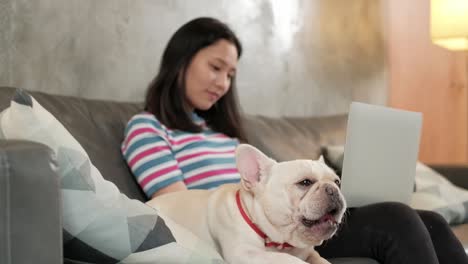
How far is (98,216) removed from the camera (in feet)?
3.20

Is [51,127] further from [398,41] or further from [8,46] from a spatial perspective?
[398,41]

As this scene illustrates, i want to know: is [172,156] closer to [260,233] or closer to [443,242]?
[260,233]

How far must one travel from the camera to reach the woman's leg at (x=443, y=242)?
55.8 inches

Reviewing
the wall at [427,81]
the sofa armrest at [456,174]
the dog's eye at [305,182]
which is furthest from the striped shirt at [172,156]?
the wall at [427,81]

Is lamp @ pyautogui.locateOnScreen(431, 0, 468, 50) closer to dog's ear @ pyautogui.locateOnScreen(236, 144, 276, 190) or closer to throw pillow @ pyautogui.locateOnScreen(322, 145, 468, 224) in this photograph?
throw pillow @ pyautogui.locateOnScreen(322, 145, 468, 224)

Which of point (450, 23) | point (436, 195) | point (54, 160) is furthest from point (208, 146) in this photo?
point (450, 23)

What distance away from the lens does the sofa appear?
0.78 m

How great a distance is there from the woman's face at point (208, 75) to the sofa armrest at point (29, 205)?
1.08 m

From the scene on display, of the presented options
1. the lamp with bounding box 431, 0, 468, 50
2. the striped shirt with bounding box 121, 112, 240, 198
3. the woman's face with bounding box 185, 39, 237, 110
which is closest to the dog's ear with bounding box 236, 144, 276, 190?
the striped shirt with bounding box 121, 112, 240, 198

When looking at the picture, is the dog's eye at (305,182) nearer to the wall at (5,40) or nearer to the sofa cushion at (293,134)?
the sofa cushion at (293,134)

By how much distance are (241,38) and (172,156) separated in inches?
39.1

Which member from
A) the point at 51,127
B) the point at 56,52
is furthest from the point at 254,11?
the point at 51,127

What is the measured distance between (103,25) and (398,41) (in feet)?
6.55

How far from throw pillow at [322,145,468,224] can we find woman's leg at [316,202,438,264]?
59cm
